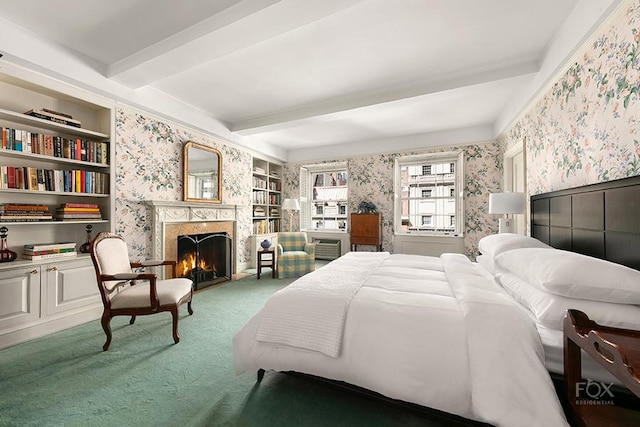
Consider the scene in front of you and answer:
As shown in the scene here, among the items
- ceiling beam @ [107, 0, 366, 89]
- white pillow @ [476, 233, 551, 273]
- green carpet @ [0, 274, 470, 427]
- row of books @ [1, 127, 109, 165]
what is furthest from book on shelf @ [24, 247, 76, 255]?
white pillow @ [476, 233, 551, 273]

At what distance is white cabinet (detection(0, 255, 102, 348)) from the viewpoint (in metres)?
2.13

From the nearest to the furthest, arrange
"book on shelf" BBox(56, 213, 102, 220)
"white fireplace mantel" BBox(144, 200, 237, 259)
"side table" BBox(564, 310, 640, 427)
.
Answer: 1. "side table" BBox(564, 310, 640, 427)
2. "book on shelf" BBox(56, 213, 102, 220)
3. "white fireplace mantel" BBox(144, 200, 237, 259)

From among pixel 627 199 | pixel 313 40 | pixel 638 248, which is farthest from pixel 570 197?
pixel 313 40

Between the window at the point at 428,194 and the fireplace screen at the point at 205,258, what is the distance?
135 inches

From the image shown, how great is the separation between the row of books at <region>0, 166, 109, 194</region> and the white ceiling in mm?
956

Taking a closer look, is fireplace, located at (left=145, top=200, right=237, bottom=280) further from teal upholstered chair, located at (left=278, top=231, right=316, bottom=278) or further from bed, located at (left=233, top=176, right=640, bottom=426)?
bed, located at (left=233, top=176, right=640, bottom=426)

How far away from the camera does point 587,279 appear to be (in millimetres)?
1201

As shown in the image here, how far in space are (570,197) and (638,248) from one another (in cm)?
78

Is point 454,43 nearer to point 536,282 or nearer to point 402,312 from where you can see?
point 536,282

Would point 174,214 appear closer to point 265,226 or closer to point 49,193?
point 49,193

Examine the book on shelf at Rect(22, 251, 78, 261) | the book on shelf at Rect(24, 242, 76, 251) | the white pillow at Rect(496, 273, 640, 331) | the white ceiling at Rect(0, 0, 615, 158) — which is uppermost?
the white ceiling at Rect(0, 0, 615, 158)

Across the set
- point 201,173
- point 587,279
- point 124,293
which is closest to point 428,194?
point 587,279

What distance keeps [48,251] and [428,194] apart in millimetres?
5708

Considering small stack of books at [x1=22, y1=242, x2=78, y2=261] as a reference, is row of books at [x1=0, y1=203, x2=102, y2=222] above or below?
above
